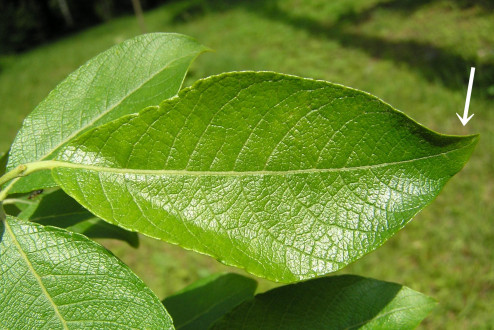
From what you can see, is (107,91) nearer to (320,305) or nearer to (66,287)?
(66,287)

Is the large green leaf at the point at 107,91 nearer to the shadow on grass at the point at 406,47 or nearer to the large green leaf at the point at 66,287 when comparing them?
the large green leaf at the point at 66,287

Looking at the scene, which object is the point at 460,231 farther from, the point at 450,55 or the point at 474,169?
the point at 450,55

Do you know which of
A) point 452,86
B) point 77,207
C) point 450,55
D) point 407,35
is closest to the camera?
point 77,207

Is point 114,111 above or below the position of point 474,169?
above

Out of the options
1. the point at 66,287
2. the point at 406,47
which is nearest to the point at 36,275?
the point at 66,287

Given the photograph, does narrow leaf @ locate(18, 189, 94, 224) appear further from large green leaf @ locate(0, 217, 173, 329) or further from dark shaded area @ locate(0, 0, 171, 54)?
dark shaded area @ locate(0, 0, 171, 54)

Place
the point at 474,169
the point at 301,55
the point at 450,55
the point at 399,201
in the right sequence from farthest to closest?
the point at 301,55 → the point at 450,55 → the point at 474,169 → the point at 399,201

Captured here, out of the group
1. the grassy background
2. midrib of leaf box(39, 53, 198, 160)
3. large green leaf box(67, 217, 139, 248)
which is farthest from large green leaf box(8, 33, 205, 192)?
the grassy background

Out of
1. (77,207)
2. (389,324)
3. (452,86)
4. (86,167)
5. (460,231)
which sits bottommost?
(460,231)

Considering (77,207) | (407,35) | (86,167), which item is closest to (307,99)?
(86,167)
